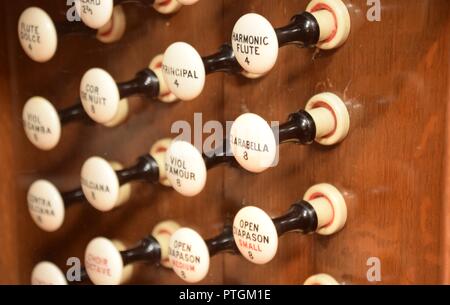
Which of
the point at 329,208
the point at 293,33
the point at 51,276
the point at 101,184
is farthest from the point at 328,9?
the point at 51,276

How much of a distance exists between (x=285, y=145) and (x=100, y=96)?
0.17 meters

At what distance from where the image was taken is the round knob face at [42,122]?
0.84 meters

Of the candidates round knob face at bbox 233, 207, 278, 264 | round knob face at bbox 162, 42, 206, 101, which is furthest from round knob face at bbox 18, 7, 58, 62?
round knob face at bbox 233, 207, 278, 264

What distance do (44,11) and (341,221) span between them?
0.37m

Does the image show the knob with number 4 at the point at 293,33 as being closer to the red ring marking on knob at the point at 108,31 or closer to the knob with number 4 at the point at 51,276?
the red ring marking on knob at the point at 108,31

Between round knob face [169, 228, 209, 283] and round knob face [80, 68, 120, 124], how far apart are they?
4.9 inches

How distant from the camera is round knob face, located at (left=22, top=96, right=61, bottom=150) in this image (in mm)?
836

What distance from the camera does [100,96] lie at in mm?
782

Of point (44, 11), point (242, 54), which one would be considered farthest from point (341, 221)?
point (44, 11)

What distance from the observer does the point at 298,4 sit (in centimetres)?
71

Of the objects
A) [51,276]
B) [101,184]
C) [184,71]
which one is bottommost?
[51,276]

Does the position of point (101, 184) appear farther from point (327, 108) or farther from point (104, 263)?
point (327, 108)
